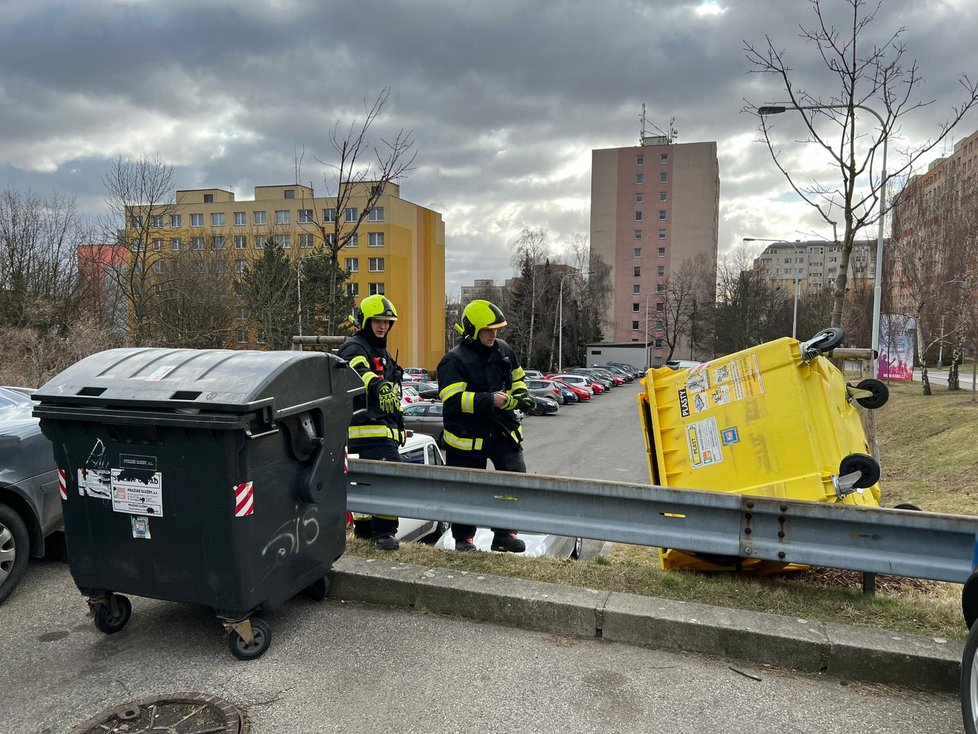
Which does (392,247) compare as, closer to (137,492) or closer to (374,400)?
(374,400)

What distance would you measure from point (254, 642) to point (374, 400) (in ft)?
6.47

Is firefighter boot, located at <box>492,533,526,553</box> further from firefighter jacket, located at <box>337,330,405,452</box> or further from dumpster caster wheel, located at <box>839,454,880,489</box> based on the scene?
dumpster caster wheel, located at <box>839,454,880,489</box>

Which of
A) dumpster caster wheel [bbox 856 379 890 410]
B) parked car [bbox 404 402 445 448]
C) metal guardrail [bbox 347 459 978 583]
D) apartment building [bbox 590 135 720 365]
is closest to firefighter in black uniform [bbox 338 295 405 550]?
metal guardrail [bbox 347 459 978 583]

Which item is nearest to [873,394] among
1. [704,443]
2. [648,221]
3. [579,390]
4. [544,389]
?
[704,443]

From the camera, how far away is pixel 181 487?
9.78 ft

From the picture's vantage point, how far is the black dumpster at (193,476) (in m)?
2.93

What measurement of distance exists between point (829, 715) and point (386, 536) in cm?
276

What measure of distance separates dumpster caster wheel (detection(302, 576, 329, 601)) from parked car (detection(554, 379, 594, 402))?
3289cm

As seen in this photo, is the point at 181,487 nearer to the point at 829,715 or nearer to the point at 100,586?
the point at 100,586

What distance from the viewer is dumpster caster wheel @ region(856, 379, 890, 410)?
4.32 metres

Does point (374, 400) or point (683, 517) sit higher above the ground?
point (374, 400)

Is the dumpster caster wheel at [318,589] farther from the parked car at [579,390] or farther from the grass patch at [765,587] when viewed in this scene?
the parked car at [579,390]

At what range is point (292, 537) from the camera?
327 cm

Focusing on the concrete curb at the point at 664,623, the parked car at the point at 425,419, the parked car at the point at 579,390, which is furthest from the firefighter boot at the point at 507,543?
the parked car at the point at 579,390
